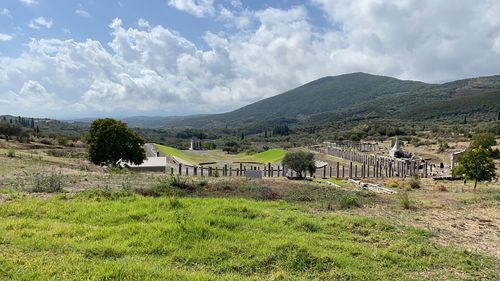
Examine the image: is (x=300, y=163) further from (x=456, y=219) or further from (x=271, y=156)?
(x=271, y=156)

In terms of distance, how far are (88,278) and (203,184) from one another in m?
11.7

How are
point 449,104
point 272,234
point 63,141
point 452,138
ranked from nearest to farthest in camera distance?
point 272,234 < point 63,141 < point 452,138 < point 449,104

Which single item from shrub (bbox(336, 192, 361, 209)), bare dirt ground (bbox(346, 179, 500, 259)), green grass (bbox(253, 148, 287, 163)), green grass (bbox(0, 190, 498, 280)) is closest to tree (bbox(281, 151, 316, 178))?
green grass (bbox(253, 148, 287, 163))

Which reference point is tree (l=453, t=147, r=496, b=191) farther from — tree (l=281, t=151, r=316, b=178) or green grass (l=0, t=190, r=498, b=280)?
green grass (l=0, t=190, r=498, b=280)

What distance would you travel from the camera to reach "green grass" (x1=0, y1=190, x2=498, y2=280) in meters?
6.34

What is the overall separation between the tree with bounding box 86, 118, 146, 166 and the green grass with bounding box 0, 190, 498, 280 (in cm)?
2194

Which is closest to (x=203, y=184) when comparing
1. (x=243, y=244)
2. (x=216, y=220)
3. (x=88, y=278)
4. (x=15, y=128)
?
(x=216, y=220)

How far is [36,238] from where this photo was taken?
7.62 metres

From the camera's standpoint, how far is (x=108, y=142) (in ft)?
105

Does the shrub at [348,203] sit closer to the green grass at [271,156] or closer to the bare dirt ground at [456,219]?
the bare dirt ground at [456,219]

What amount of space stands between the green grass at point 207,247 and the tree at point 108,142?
21938 mm

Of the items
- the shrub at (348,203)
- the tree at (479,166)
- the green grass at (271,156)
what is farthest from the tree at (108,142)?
the green grass at (271,156)

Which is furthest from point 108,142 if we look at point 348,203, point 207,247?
point 207,247

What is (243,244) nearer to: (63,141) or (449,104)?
(63,141)
